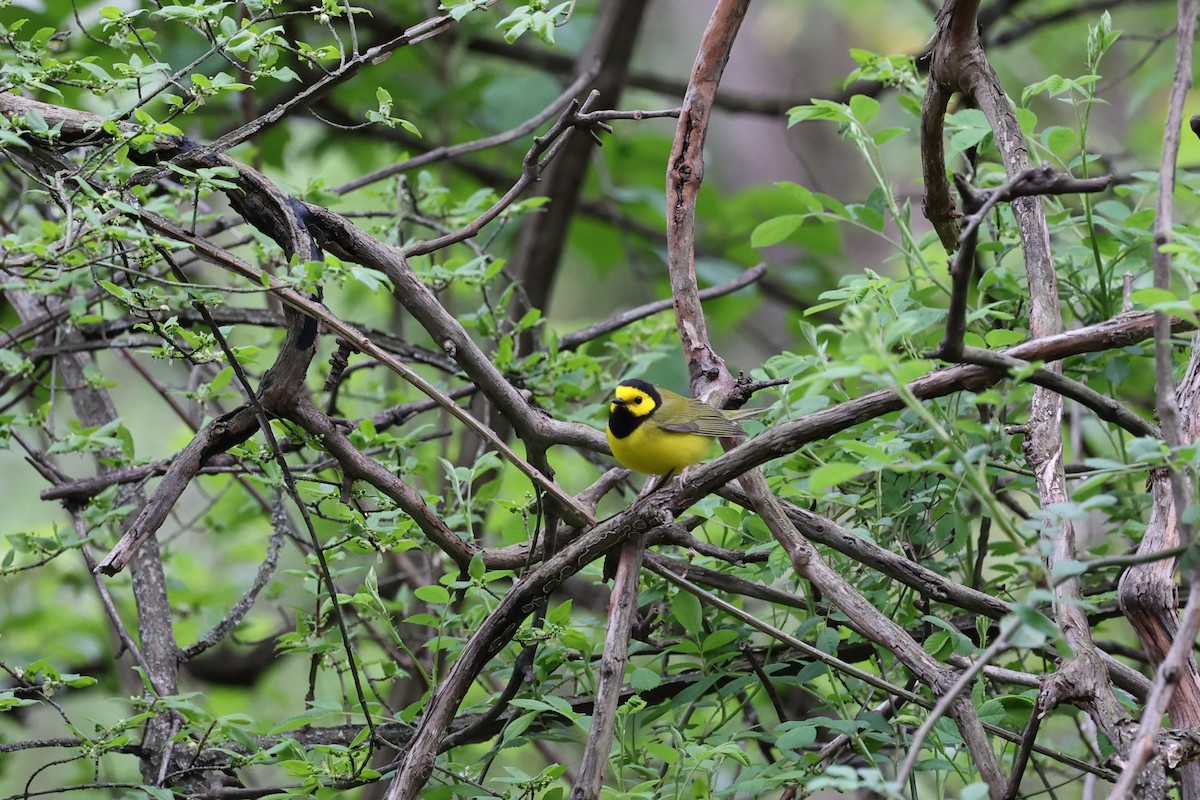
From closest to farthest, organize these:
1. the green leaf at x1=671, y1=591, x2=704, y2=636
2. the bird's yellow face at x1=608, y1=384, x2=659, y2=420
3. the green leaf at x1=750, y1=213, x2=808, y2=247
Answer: the green leaf at x1=671, y1=591, x2=704, y2=636
the green leaf at x1=750, y1=213, x2=808, y2=247
the bird's yellow face at x1=608, y1=384, x2=659, y2=420

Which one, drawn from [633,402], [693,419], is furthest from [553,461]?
[693,419]

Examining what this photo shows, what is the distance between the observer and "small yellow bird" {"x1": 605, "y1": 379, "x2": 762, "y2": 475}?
2.72 m

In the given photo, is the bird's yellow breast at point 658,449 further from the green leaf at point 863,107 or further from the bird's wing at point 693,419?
the green leaf at point 863,107

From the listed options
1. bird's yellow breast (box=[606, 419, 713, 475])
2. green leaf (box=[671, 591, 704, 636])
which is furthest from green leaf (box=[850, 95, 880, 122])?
green leaf (box=[671, 591, 704, 636])

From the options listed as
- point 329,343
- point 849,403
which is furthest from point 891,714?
point 329,343

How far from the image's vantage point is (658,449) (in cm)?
283

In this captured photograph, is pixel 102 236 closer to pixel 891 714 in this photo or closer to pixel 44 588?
pixel 891 714

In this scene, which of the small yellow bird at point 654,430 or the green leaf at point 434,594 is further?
the small yellow bird at point 654,430

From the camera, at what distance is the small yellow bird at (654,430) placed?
2719mm

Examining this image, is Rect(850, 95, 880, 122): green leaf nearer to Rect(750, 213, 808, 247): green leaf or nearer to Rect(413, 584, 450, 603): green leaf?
Rect(750, 213, 808, 247): green leaf

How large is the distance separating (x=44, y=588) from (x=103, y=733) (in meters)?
3.37

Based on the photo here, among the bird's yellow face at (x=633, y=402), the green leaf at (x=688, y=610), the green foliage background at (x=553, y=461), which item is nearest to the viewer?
the green foliage background at (x=553, y=461)

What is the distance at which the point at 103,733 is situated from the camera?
7.12 ft

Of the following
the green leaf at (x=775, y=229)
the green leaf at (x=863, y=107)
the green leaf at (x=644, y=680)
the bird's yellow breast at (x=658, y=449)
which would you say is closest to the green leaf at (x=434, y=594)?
the green leaf at (x=644, y=680)
